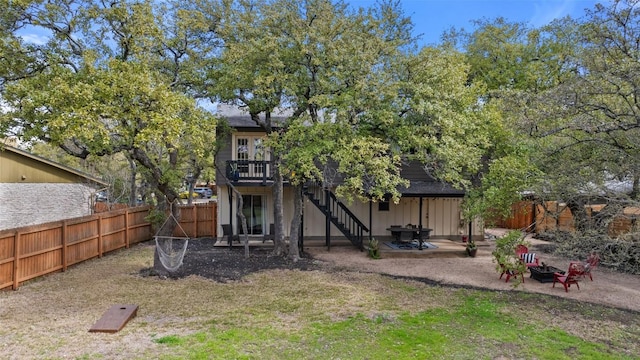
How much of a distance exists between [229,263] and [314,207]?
5236 millimetres

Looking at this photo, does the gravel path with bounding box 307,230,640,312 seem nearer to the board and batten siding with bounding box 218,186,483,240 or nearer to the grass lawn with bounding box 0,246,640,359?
the grass lawn with bounding box 0,246,640,359

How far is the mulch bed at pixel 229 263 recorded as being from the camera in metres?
10.4

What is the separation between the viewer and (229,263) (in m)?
11.7

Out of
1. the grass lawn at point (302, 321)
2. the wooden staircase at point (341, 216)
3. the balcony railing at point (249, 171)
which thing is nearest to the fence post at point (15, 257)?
the grass lawn at point (302, 321)

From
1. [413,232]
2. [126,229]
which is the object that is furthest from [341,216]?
[126,229]

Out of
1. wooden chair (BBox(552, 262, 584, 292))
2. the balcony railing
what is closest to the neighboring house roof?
the balcony railing

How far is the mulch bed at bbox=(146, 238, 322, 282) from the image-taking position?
10367 mm

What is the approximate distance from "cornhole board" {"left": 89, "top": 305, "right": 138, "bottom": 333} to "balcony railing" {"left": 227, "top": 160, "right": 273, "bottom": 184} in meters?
7.19

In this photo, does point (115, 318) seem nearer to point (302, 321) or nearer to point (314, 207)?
point (302, 321)

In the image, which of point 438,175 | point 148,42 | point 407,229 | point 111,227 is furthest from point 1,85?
point 407,229

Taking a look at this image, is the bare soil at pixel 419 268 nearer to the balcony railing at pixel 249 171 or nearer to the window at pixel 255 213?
the window at pixel 255 213

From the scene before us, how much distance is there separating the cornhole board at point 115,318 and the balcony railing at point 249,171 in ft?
23.6

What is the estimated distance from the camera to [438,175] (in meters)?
11.0

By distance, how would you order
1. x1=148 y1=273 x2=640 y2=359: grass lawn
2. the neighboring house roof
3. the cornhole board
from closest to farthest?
1. x1=148 y1=273 x2=640 y2=359: grass lawn
2. the cornhole board
3. the neighboring house roof
